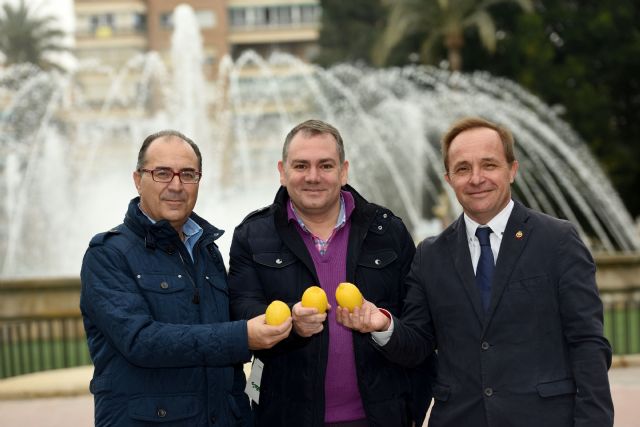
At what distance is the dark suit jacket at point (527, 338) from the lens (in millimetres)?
3074

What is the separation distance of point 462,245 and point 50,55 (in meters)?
44.5

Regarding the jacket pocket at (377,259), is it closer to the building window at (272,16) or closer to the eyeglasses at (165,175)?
the eyeglasses at (165,175)

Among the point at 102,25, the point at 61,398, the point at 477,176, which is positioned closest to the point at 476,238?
the point at 477,176

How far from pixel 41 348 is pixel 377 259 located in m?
7.90

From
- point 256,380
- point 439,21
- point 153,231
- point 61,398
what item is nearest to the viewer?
point 153,231

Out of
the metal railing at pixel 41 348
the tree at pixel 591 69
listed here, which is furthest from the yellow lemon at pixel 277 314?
the tree at pixel 591 69

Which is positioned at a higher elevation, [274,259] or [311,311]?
[274,259]

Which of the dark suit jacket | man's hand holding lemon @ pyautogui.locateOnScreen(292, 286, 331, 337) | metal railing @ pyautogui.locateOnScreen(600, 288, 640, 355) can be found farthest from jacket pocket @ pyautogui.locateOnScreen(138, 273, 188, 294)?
metal railing @ pyautogui.locateOnScreen(600, 288, 640, 355)

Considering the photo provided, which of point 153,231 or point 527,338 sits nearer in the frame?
point 527,338

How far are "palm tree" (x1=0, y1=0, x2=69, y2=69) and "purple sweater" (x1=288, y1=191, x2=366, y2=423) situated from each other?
4034cm

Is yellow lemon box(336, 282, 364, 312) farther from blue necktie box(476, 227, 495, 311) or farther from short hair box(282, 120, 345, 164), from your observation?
short hair box(282, 120, 345, 164)

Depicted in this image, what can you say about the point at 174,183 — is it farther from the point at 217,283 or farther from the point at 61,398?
the point at 61,398

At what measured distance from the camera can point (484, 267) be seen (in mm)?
3299

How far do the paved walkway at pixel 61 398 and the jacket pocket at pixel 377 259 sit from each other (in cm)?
450
